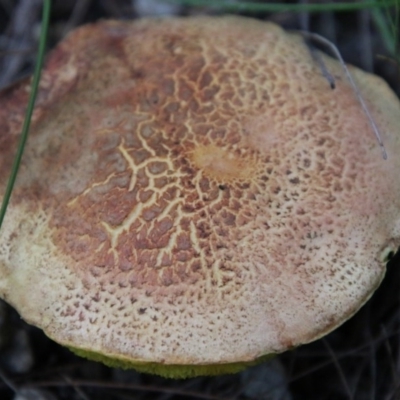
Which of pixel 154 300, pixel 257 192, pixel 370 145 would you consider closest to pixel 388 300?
pixel 370 145

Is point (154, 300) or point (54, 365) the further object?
point (54, 365)

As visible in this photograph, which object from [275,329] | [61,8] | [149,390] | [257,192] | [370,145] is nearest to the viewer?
[275,329]

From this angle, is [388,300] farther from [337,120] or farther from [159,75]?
[159,75]

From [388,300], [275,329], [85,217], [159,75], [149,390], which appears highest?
[159,75]

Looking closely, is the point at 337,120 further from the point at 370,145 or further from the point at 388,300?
the point at 388,300

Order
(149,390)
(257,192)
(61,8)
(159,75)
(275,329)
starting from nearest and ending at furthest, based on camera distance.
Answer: (275,329) < (257,192) < (159,75) < (149,390) < (61,8)

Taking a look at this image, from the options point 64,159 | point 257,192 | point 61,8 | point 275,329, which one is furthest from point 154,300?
point 61,8

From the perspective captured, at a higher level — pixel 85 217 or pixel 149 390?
pixel 85 217
